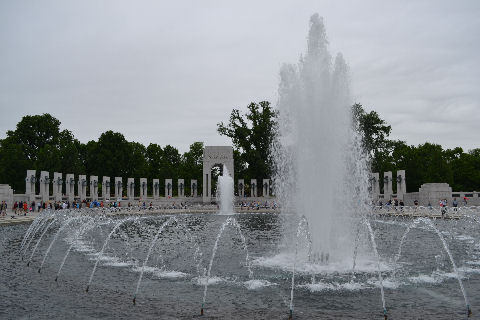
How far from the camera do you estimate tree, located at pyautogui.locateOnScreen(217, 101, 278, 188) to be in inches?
2908

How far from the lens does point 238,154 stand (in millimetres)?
83750

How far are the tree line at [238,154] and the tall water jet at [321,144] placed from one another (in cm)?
4990

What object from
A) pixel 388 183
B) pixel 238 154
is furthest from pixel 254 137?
pixel 388 183

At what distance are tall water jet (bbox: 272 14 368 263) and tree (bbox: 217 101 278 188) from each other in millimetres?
52460

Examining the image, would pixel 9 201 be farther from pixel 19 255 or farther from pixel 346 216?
pixel 346 216

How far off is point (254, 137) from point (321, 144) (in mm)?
59054

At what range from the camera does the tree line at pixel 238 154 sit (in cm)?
6944

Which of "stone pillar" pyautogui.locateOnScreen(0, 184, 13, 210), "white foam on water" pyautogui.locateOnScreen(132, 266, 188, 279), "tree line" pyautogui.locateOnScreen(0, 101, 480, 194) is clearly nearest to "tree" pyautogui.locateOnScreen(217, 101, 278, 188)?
"tree line" pyautogui.locateOnScreen(0, 101, 480, 194)

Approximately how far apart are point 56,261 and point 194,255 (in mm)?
5291

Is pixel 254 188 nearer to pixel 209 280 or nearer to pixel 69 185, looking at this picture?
pixel 69 185

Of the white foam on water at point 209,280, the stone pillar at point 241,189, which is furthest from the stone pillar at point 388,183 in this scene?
the white foam on water at point 209,280

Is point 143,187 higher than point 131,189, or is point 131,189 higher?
point 143,187

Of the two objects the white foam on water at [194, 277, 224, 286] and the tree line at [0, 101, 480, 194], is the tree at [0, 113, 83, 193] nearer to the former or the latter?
the tree line at [0, 101, 480, 194]

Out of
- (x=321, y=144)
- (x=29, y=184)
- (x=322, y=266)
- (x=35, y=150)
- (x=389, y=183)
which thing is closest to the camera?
(x=322, y=266)
